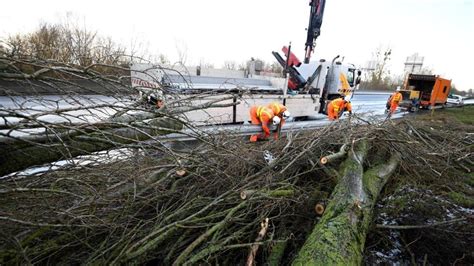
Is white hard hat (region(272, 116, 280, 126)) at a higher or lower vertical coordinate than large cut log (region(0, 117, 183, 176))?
lower

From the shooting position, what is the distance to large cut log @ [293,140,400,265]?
1.99 metres

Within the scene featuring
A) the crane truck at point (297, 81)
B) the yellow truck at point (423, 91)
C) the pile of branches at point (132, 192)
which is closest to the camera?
A: the pile of branches at point (132, 192)

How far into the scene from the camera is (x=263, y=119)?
19.3 ft

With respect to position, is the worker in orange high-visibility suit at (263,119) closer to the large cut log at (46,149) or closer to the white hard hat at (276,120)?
the white hard hat at (276,120)

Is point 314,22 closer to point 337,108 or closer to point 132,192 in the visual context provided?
point 337,108

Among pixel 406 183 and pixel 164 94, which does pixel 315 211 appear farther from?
pixel 164 94

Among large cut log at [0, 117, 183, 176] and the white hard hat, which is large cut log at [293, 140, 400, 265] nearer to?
large cut log at [0, 117, 183, 176]

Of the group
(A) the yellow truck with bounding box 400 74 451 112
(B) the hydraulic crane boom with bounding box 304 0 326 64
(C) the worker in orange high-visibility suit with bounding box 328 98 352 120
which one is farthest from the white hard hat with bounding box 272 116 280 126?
(A) the yellow truck with bounding box 400 74 451 112

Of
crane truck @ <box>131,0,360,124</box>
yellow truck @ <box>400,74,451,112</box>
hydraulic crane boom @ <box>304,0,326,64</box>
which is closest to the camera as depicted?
crane truck @ <box>131,0,360,124</box>

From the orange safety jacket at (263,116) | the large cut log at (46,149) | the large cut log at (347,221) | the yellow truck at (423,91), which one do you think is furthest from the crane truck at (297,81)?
the yellow truck at (423,91)

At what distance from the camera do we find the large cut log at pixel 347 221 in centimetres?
199

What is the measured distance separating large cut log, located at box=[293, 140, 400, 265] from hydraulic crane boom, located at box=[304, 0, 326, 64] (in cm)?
705

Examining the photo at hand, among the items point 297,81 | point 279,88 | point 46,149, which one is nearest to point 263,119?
point 279,88

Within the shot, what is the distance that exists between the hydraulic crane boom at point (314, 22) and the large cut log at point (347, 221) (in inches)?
278
